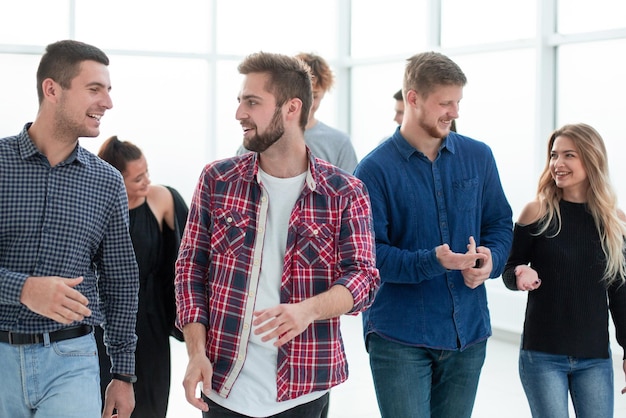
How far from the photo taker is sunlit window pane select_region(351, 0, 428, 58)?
920 cm

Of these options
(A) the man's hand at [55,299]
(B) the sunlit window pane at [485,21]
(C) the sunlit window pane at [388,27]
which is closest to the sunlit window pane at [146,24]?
(C) the sunlit window pane at [388,27]

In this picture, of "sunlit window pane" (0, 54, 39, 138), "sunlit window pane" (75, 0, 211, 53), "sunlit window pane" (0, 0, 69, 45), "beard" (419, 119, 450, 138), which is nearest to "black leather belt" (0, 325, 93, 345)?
"beard" (419, 119, 450, 138)

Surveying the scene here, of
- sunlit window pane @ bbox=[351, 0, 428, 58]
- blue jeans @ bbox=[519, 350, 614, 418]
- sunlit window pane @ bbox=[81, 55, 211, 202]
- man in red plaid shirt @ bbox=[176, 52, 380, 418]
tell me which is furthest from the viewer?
sunlit window pane @ bbox=[351, 0, 428, 58]

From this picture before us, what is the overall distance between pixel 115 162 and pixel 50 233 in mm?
1467

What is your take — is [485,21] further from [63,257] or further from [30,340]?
[30,340]

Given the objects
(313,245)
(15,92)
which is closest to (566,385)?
(313,245)

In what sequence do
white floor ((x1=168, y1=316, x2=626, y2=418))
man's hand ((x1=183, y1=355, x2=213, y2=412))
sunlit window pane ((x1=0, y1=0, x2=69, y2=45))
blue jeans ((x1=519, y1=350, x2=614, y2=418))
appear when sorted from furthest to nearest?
sunlit window pane ((x1=0, y1=0, x2=69, y2=45))
white floor ((x1=168, y1=316, x2=626, y2=418))
blue jeans ((x1=519, y1=350, x2=614, y2=418))
man's hand ((x1=183, y1=355, x2=213, y2=412))

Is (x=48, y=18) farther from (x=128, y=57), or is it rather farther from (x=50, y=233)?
(x=50, y=233)

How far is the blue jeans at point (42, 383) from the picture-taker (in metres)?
2.58

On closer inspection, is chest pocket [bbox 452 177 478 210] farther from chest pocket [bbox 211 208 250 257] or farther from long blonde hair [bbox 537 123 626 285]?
chest pocket [bbox 211 208 250 257]

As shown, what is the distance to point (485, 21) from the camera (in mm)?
8320

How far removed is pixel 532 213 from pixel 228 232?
147 centimetres

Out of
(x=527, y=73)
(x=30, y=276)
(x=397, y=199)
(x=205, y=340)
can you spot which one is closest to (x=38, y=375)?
(x=30, y=276)

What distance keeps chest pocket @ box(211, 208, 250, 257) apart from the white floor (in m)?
3.15
